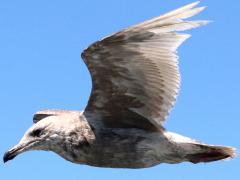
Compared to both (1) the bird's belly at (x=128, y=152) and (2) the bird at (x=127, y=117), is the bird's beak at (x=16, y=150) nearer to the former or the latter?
(2) the bird at (x=127, y=117)

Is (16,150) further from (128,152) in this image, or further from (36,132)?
(128,152)

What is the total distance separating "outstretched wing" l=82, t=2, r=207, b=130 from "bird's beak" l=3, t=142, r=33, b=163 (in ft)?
3.90

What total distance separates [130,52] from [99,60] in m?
0.48

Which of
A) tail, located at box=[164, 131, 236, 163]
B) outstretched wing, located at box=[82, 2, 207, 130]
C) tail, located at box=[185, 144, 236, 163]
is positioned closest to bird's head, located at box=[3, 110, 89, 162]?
outstretched wing, located at box=[82, 2, 207, 130]

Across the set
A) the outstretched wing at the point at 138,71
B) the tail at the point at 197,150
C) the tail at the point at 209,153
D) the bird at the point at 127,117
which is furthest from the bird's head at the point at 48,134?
the tail at the point at 209,153

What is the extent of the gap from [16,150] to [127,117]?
1.94m

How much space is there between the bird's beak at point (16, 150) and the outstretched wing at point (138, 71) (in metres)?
1.19

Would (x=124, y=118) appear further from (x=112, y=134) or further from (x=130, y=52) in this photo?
(x=130, y=52)

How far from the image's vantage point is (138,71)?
15.2m

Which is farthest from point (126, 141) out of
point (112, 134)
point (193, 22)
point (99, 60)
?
point (193, 22)

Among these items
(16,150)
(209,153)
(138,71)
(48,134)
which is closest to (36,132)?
(48,134)

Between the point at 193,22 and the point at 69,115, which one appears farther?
the point at 69,115

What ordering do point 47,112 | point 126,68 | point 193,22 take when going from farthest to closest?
point 47,112 → point 126,68 → point 193,22

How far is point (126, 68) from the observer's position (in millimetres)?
15047
